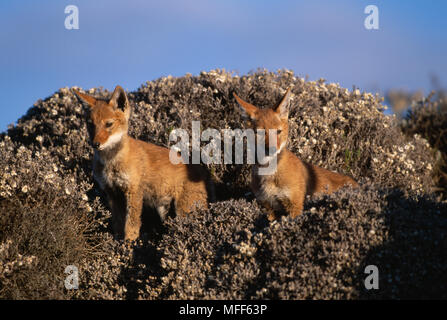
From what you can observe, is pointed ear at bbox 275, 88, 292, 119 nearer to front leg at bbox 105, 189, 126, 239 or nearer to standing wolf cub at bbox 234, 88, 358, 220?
standing wolf cub at bbox 234, 88, 358, 220

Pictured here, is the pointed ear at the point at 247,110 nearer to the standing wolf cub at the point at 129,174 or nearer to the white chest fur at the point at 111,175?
the standing wolf cub at the point at 129,174

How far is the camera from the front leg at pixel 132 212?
6262 mm

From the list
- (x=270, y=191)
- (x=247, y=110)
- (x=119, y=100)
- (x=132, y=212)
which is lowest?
(x=132, y=212)

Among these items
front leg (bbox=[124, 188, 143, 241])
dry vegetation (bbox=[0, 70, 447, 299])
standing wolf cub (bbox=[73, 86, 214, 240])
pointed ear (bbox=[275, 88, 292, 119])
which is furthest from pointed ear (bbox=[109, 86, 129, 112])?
pointed ear (bbox=[275, 88, 292, 119])

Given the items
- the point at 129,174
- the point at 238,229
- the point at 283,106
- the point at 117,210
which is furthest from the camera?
the point at 117,210

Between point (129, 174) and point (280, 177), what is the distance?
1943 millimetres

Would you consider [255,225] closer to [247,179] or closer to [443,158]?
[247,179]

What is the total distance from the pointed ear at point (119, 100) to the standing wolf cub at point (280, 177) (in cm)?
145

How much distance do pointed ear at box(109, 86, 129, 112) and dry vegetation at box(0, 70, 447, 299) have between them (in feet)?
4.10

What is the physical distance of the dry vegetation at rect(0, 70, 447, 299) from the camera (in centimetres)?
466

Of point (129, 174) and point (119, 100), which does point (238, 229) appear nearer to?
point (129, 174)

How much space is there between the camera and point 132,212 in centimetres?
627

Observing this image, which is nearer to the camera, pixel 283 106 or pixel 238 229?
pixel 238 229

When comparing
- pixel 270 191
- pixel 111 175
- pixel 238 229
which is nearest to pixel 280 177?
pixel 270 191
